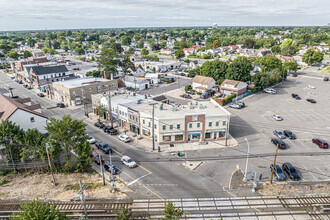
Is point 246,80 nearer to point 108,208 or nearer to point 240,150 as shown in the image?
point 240,150

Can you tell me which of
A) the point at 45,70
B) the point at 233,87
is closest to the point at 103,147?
the point at 233,87

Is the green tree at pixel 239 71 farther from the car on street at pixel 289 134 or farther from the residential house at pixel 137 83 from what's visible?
the car on street at pixel 289 134

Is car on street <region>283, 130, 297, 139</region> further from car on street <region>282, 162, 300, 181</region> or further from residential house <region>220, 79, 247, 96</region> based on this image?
residential house <region>220, 79, 247, 96</region>

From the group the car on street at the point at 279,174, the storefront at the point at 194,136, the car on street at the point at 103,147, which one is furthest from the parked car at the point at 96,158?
the car on street at the point at 279,174

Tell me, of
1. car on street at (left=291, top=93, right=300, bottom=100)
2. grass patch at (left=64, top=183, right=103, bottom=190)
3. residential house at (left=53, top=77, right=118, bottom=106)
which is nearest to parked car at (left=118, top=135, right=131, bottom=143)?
grass patch at (left=64, top=183, right=103, bottom=190)

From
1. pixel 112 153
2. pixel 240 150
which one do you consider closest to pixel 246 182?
pixel 240 150
